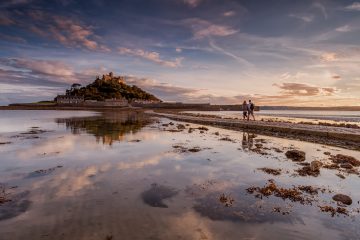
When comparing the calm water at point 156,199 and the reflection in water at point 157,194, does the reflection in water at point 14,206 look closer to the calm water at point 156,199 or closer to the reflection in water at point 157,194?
the calm water at point 156,199

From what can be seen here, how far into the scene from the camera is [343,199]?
333 inches

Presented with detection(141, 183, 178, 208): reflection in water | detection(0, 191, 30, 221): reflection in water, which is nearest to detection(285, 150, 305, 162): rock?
detection(141, 183, 178, 208): reflection in water

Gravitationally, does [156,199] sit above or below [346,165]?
below

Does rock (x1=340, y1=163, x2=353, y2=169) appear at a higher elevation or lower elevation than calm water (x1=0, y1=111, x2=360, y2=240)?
higher

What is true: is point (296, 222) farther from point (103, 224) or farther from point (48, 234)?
point (48, 234)

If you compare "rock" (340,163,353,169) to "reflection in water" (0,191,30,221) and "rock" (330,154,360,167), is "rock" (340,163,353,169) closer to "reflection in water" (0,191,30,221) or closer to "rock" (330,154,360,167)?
"rock" (330,154,360,167)

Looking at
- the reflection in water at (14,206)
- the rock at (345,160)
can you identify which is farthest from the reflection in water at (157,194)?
the rock at (345,160)

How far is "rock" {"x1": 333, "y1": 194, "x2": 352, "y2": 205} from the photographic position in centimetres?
835

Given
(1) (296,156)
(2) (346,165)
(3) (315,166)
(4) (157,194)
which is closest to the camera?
(4) (157,194)

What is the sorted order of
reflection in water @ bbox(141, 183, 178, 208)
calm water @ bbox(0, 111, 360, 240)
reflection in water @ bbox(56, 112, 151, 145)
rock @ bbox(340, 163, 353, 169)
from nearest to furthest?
calm water @ bbox(0, 111, 360, 240) → reflection in water @ bbox(141, 183, 178, 208) → rock @ bbox(340, 163, 353, 169) → reflection in water @ bbox(56, 112, 151, 145)

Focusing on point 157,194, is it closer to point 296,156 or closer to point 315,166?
point 315,166

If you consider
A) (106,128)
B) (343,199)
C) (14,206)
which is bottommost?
(106,128)

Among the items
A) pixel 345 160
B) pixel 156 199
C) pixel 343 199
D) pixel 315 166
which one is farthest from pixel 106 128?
pixel 343 199

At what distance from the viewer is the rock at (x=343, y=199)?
835cm
